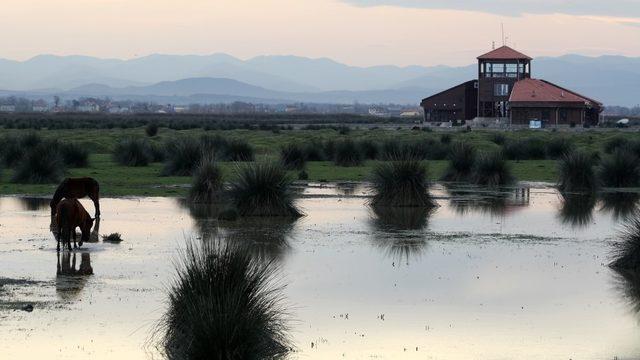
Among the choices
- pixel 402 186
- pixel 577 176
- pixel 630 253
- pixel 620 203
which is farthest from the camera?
pixel 577 176

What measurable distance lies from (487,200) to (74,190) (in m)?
13.3

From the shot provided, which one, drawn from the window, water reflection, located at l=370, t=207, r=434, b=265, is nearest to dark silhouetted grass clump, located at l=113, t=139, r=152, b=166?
water reflection, located at l=370, t=207, r=434, b=265

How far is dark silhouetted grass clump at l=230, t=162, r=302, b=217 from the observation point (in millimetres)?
28578

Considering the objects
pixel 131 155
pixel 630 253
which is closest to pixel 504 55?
pixel 131 155

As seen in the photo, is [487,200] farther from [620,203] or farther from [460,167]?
[460,167]

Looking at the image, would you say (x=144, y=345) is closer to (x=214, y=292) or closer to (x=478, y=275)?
(x=214, y=292)

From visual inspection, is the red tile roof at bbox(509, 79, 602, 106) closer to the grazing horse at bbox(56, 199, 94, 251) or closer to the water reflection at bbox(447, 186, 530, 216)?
the water reflection at bbox(447, 186, 530, 216)

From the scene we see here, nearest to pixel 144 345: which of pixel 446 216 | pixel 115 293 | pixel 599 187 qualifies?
pixel 115 293

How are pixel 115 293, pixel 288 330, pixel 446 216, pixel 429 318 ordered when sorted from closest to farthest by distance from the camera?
pixel 288 330
pixel 429 318
pixel 115 293
pixel 446 216

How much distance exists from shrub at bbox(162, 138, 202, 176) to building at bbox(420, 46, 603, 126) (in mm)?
62407

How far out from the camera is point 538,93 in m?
104

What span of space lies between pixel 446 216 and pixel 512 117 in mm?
75880

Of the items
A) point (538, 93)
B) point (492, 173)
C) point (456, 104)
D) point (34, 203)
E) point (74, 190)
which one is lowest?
point (34, 203)

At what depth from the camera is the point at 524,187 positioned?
39.8 m
